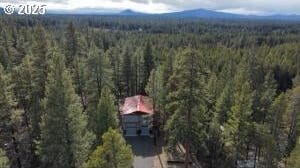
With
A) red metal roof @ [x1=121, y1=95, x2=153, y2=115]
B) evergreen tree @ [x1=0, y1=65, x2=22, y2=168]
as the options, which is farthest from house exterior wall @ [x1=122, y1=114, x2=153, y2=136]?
evergreen tree @ [x1=0, y1=65, x2=22, y2=168]

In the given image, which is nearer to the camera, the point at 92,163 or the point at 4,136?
the point at 92,163

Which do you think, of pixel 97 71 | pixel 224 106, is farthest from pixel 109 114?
pixel 97 71

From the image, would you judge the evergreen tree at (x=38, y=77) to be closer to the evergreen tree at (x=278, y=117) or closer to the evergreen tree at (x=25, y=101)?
the evergreen tree at (x=25, y=101)

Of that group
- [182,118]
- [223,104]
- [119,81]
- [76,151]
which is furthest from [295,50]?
[76,151]

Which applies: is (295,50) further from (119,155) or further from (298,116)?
(119,155)

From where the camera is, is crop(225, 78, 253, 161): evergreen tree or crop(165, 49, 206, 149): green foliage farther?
crop(225, 78, 253, 161): evergreen tree

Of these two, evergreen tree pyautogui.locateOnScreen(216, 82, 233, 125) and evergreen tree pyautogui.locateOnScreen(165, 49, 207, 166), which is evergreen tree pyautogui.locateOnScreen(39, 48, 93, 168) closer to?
evergreen tree pyautogui.locateOnScreen(165, 49, 207, 166)

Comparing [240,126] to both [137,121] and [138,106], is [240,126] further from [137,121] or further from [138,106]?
[138,106]
